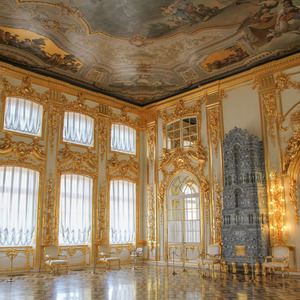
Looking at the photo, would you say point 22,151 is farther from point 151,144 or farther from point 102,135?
point 151,144

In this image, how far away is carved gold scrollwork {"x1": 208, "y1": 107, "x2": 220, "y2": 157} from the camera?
1261 centimetres

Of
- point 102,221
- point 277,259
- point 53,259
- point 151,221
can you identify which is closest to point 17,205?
point 53,259

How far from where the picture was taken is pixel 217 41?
10641 millimetres

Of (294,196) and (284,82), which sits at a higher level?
(284,82)

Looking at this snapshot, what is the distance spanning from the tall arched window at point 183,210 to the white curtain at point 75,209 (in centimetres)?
309

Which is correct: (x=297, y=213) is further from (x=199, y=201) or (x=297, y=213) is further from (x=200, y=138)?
(x=200, y=138)

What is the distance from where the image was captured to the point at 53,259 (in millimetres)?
11102

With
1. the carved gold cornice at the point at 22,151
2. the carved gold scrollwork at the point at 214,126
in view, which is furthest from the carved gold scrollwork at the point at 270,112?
the carved gold cornice at the point at 22,151

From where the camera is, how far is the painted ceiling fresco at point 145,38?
8977 mm

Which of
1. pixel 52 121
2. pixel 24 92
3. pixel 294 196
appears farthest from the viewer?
pixel 52 121

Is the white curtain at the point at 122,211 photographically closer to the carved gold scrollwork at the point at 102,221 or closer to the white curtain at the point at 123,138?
the carved gold scrollwork at the point at 102,221

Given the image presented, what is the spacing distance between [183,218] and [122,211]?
2.39m

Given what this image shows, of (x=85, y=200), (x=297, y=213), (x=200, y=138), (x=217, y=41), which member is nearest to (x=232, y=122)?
(x=200, y=138)

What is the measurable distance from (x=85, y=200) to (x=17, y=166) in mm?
2703
